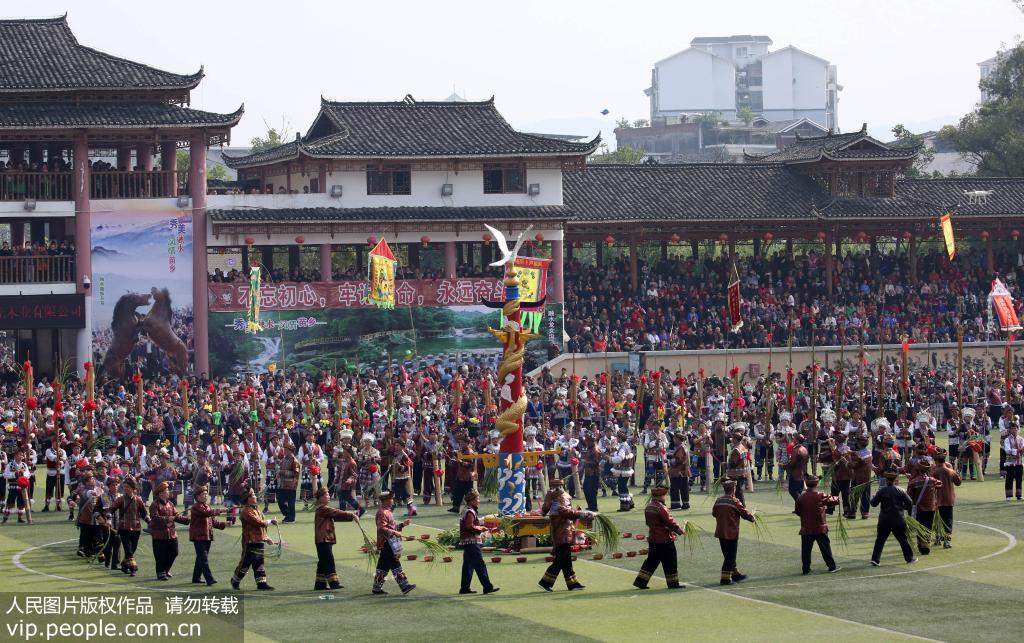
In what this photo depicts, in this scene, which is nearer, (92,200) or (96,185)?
(92,200)

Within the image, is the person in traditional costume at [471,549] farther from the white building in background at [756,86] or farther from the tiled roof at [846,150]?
the white building in background at [756,86]

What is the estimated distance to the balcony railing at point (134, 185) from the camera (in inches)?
1956

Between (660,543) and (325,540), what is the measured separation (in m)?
4.55

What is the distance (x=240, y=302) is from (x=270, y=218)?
2.98m

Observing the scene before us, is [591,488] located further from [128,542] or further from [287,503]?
[128,542]

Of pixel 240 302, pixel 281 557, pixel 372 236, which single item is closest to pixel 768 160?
pixel 372 236

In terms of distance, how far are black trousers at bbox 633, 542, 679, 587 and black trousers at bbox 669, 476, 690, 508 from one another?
7519 millimetres

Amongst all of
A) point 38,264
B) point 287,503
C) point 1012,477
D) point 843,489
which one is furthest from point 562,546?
point 38,264

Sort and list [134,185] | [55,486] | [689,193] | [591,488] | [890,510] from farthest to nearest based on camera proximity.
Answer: [689,193] → [134,185] → [55,486] → [591,488] → [890,510]

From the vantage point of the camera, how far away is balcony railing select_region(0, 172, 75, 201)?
160 feet

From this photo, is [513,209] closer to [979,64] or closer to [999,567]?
[999,567]

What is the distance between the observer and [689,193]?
58.9 metres

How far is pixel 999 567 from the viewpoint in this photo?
2320 centimetres

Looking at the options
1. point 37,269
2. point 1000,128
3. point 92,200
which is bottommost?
point 37,269
